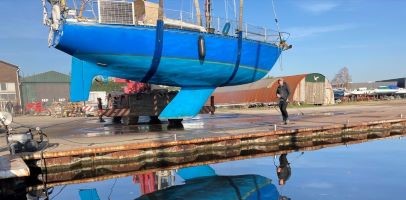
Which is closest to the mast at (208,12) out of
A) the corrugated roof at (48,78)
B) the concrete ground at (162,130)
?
the concrete ground at (162,130)

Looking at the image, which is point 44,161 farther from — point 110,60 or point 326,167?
point 326,167

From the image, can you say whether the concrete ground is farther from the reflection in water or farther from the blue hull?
the reflection in water

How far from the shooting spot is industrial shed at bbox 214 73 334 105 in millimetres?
37281

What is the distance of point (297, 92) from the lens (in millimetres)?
37469

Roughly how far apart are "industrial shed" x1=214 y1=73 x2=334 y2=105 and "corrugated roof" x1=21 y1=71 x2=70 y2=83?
40701 mm

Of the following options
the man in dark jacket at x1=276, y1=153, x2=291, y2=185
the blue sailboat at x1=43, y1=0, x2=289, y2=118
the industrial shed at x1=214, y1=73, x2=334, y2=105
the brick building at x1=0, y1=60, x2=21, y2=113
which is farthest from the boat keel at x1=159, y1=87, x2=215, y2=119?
the brick building at x1=0, y1=60, x2=21, y2=113

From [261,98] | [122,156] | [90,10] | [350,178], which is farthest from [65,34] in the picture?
[261,98]

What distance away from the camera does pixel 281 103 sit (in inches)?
538

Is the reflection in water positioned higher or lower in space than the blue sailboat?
lower

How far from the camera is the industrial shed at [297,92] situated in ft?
122

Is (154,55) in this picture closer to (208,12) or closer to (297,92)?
(208,12)

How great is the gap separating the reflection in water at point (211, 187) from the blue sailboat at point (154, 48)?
4760mm

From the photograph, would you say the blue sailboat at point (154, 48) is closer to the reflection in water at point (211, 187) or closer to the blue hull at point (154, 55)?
the blue hull at point (154, 55)

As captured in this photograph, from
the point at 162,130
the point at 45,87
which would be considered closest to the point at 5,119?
the point at 162,130
